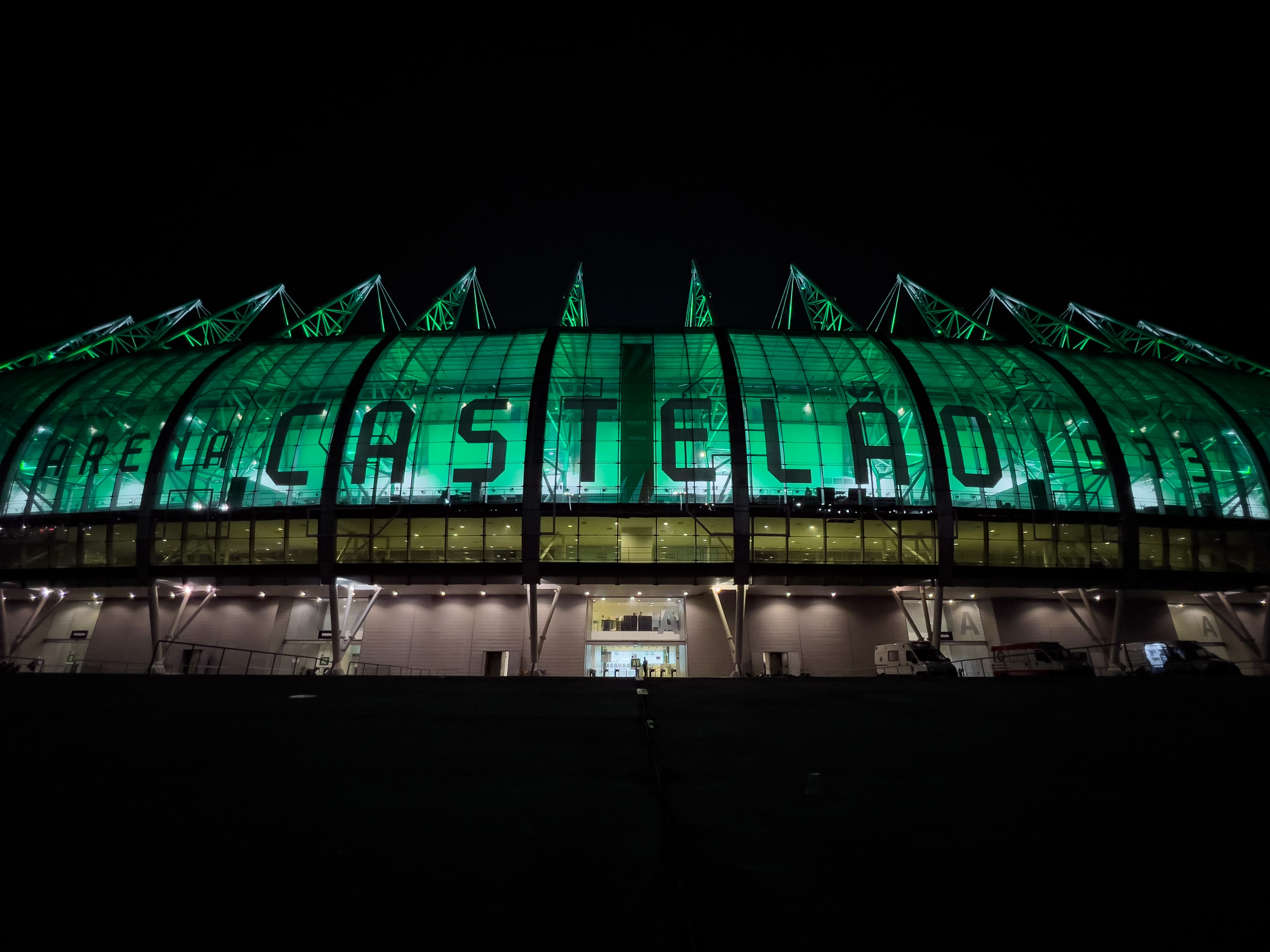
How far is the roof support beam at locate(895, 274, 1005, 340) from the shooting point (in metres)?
50.9

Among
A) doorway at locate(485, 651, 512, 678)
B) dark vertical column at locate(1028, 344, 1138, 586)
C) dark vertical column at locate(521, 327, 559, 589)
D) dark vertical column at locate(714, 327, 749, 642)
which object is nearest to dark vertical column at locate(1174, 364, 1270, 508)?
dark vertical column at locate(1028, 344, 1138, 586)

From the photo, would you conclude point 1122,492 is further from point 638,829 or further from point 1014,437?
point 638,829

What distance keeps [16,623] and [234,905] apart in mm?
54994

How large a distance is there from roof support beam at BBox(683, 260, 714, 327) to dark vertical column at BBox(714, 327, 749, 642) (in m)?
11.5

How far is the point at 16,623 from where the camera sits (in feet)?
156

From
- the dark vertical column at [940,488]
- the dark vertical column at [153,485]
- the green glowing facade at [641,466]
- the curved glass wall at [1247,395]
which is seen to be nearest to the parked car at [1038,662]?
the dark vertical column at [940,488]

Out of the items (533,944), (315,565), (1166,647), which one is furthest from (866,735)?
(315,565)

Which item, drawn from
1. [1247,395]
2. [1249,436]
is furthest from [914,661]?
[1247,395]

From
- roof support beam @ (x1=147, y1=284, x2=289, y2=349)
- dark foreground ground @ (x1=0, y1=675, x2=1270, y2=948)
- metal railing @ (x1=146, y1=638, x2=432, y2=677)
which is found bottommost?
dark foreground ground @ (x1=0, y1=675, x2=1270, y2=948)

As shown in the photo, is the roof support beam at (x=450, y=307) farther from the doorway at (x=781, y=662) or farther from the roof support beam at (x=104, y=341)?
the doorway at (x=781, y=662)

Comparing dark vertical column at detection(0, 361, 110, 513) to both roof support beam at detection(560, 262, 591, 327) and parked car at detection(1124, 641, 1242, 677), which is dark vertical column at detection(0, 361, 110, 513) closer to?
Answer: roof support beam at detection(560, 262, 591, 327)

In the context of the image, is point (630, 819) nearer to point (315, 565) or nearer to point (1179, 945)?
point (1179, 945)

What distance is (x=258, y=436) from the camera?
42.2m

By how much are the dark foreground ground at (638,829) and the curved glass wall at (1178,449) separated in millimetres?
34452
